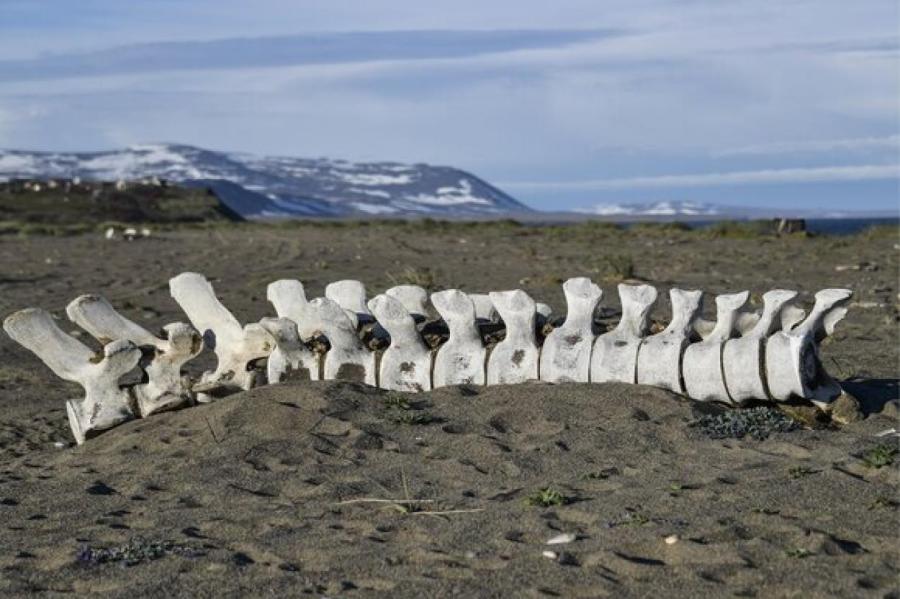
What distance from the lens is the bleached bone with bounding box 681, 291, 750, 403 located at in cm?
692

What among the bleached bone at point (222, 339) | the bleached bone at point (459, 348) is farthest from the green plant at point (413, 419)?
the bleached bone at point (222, 339)

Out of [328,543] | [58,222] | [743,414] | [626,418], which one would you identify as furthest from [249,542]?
[58,222]

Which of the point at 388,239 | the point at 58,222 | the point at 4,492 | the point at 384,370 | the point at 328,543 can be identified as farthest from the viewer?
the point at 58,222

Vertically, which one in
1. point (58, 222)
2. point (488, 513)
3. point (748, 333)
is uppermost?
point (748, 333)

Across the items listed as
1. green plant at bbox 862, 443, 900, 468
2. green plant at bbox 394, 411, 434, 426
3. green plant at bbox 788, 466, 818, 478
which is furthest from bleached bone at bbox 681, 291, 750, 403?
green plant at bbox 394, 411, 434, 426

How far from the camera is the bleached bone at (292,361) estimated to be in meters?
7.62

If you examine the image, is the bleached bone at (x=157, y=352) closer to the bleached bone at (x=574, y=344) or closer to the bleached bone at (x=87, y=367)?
the bleached bone at (x=87, y=367)

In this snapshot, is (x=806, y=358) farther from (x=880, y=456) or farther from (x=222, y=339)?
(x=222, y=339)

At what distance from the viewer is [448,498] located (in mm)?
5691

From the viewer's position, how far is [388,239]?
3073cm

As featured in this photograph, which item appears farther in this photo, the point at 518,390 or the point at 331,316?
the point at 331,316

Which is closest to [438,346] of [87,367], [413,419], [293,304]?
[293,304]

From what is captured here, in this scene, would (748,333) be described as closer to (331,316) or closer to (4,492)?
(331,316)

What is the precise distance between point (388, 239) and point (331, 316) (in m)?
23.2
